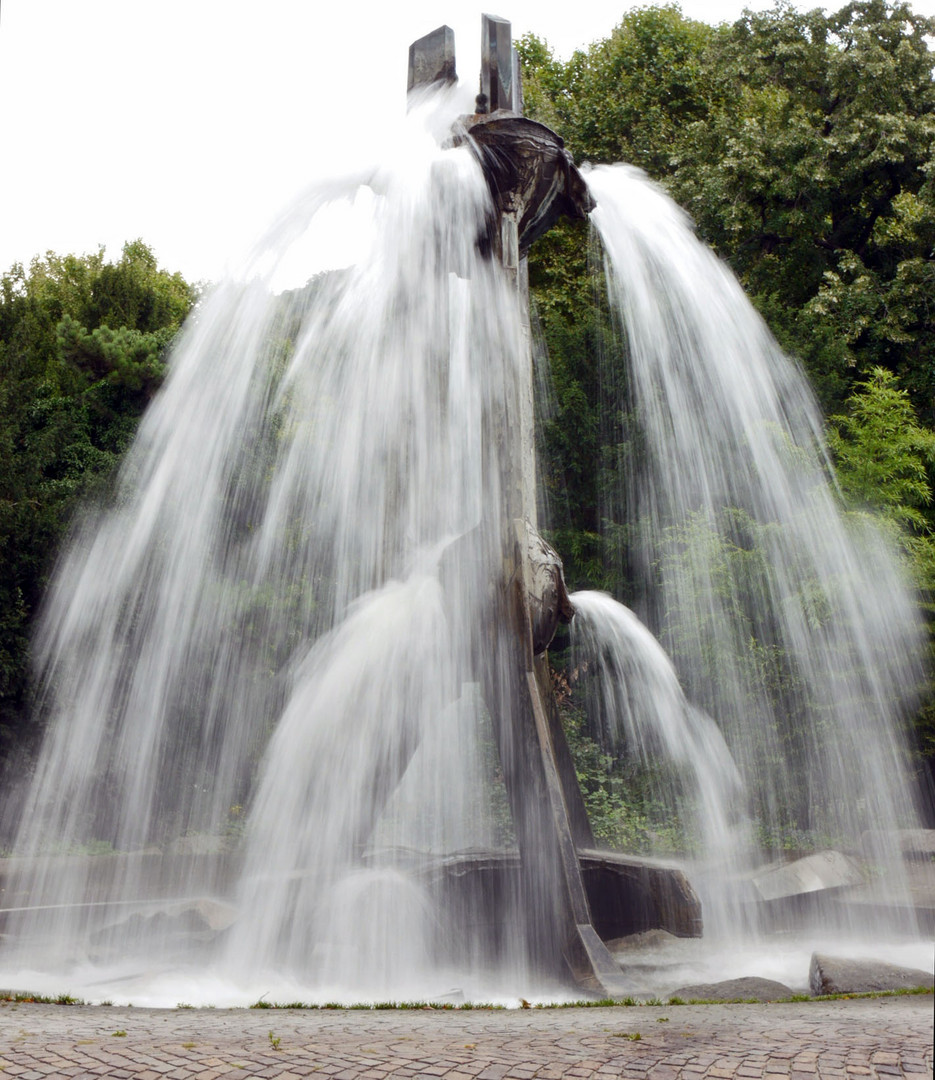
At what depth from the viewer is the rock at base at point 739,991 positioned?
16.0ft

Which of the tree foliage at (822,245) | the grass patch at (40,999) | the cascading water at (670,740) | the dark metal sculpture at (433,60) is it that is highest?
the tree foliage at (822,245)

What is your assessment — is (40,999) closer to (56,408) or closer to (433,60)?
(433,60)

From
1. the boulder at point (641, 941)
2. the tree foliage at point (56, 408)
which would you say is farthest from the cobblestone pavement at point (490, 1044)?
the tree foliage at point (56, 408)

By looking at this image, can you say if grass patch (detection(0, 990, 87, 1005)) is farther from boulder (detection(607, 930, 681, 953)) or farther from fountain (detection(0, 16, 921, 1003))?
boulder (detection(607, 930, 681, 953))

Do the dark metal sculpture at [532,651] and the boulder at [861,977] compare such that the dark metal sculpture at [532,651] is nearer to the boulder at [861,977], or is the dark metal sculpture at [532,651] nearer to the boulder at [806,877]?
the boulder at [861,977]

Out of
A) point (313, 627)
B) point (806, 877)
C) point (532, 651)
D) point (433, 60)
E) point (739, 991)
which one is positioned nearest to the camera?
point (739, 991)

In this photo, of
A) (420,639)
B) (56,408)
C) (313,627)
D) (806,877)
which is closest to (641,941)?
(420,639)

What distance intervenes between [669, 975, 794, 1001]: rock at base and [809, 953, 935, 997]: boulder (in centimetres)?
20

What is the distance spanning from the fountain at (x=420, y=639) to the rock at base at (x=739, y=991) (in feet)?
1.24

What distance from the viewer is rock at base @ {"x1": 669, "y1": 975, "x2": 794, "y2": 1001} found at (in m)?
4.87

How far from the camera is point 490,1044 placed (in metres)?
3.60

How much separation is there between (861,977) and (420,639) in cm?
357

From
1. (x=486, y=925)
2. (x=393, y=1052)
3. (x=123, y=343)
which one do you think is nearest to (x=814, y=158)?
(x=123, y=343)

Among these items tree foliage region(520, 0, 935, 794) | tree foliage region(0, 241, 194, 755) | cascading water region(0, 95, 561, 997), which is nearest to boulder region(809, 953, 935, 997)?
cascading water region(0, 95, 561, 997)
